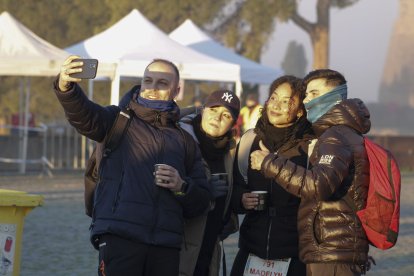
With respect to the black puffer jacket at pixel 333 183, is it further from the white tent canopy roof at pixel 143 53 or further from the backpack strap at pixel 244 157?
the white tent canopy roof at pixel 143 53

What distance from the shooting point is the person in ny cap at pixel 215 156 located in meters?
5.58

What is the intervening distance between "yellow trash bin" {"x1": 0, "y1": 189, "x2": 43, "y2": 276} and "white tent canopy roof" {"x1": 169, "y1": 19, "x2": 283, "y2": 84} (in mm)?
14831

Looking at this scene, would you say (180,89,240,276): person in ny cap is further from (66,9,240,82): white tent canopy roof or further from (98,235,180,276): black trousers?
(66,9,240,82): white tent canopy roof

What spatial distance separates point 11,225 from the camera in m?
6.24

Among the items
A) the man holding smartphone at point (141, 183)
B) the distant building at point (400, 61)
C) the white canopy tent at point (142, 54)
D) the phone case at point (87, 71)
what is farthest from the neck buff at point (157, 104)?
the distant building at point (400, 61)

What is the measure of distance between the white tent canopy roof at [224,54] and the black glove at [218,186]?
15393 mm

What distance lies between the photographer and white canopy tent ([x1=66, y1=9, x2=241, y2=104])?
19688 millimetres

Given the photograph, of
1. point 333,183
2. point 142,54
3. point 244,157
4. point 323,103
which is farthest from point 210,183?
point 142,54

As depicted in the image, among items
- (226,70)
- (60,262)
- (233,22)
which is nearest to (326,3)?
(233,22)

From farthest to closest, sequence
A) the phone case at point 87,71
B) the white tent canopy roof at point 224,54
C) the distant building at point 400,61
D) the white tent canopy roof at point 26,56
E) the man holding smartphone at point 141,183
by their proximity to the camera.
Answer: the distant building at point 400,61
the white tent canopy roof at point 224,54
the white tent canopy roof at point 26,56
the man holding smartphone at point 141,183
the phone case at point 87,71

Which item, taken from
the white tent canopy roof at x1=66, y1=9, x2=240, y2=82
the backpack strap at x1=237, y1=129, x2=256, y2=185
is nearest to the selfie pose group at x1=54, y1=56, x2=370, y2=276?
the backpack strap at x1=237, y1=129, x2=256, y2=185

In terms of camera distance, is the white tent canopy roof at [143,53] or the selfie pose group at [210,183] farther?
the white tent canopy roof at [143,53]

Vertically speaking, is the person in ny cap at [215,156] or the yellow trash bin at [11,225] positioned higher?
the person in ny cap at [215,156]

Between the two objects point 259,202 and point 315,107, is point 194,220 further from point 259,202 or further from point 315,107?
point 315,107
